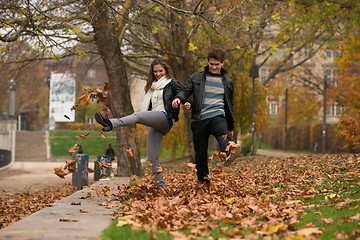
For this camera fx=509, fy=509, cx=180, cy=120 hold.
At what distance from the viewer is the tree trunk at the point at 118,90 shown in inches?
513

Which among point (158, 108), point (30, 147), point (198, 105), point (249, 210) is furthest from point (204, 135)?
point (30, 147)

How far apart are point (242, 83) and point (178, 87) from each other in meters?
19.0

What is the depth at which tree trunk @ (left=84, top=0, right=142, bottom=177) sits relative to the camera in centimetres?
1302

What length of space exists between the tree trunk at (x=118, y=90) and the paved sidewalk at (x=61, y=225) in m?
7.09

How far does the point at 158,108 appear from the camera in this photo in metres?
6.77

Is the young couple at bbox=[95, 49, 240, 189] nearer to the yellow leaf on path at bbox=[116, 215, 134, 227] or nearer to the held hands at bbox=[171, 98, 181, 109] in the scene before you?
the held hands at bbox=[171, 98, 181, 109]

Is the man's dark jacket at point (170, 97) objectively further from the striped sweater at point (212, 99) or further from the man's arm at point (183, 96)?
the striped sweater at point (212, 99)

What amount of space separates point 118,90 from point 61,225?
29.5 feet

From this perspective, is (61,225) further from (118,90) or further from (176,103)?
(118,90)

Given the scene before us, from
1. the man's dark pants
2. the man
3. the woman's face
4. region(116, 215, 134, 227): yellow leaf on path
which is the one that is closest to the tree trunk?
the man's dark pants

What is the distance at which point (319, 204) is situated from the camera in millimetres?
5543

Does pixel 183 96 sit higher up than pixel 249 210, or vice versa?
pixel 183 96

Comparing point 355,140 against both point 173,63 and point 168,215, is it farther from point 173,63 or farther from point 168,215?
point 168,215

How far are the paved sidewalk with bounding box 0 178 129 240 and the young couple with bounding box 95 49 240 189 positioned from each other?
131 centimetres
